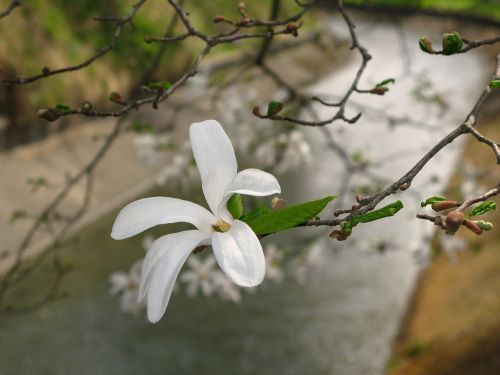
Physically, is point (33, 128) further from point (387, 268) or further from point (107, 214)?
point (387, 268)

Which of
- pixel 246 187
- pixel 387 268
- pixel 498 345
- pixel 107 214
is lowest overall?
pixel 387 268

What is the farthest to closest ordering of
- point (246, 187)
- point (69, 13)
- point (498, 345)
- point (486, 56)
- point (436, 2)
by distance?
point (436, 2) → point (486, 56) → point (69, 13) → point (498, 345) → point (246, 187)

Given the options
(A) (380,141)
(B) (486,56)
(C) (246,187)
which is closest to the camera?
(C) (246,187)

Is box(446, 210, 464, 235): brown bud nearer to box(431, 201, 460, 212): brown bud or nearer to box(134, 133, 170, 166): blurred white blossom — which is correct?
box(431, 201, 460, 212): brown bud

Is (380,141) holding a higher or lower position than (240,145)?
lower

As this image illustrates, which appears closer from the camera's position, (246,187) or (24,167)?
(246,187)

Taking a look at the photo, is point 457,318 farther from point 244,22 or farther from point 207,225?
point 207,225

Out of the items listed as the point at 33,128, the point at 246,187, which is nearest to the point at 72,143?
the point at 33,128

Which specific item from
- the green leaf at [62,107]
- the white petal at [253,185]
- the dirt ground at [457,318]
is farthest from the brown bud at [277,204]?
the dirt ground at [457,318]
